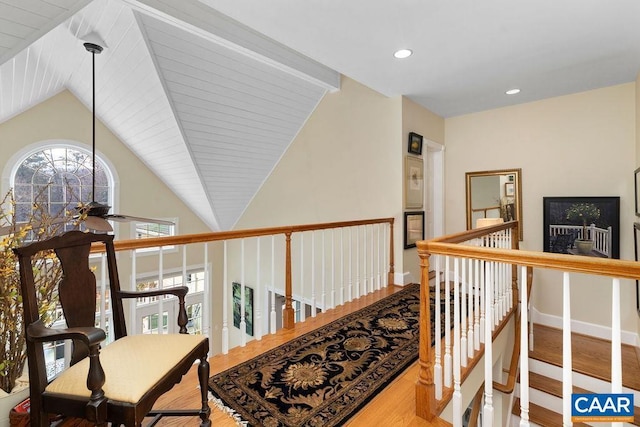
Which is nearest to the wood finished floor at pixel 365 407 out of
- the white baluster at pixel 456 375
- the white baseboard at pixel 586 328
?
the white baluster at pixel 456 375

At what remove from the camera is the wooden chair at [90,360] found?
110cm

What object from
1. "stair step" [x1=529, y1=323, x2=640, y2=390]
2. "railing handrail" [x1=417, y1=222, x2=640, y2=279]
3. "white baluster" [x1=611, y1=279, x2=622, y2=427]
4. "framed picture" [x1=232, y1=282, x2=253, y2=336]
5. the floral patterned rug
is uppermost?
"railing handrail" [x1=417, y1=222, x2=640, y2=279]

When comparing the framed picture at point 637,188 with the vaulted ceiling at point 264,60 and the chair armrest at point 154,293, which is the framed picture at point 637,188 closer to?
the vaulted ceiling at point 264,60

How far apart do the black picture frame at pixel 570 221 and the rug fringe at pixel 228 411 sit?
4.03 metres

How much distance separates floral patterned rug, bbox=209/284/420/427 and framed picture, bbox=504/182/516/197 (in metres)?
2.45

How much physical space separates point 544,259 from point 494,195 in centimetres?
341

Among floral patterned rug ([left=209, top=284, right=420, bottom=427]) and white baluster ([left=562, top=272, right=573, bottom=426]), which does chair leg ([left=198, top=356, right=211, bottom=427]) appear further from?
white baluster ([left=562, top=272, right=573, bottom=426])

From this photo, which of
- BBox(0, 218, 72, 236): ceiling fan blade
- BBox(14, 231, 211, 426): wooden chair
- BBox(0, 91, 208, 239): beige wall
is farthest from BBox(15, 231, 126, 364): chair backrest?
BBox(0, 91, 208, 239): beige wall

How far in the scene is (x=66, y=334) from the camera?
108 centimetres

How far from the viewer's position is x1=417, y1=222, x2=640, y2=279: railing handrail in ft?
3.39

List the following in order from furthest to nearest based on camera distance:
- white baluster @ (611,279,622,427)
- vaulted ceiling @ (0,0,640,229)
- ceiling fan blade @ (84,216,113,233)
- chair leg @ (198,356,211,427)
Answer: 1. vaulted ceiling @ (0,0,640,229)
2. ceiling fan blade @ (84,216,113,233)
3. chair leg @ (198,356,211,427)
4. white baluster @ (611,279,622,427)

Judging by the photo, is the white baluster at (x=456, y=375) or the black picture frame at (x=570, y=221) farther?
the black picture frame at (x=570, y=221)

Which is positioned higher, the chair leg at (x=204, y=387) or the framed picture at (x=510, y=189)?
the framed picture at (x=510, y=189)

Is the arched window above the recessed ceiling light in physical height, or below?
below
